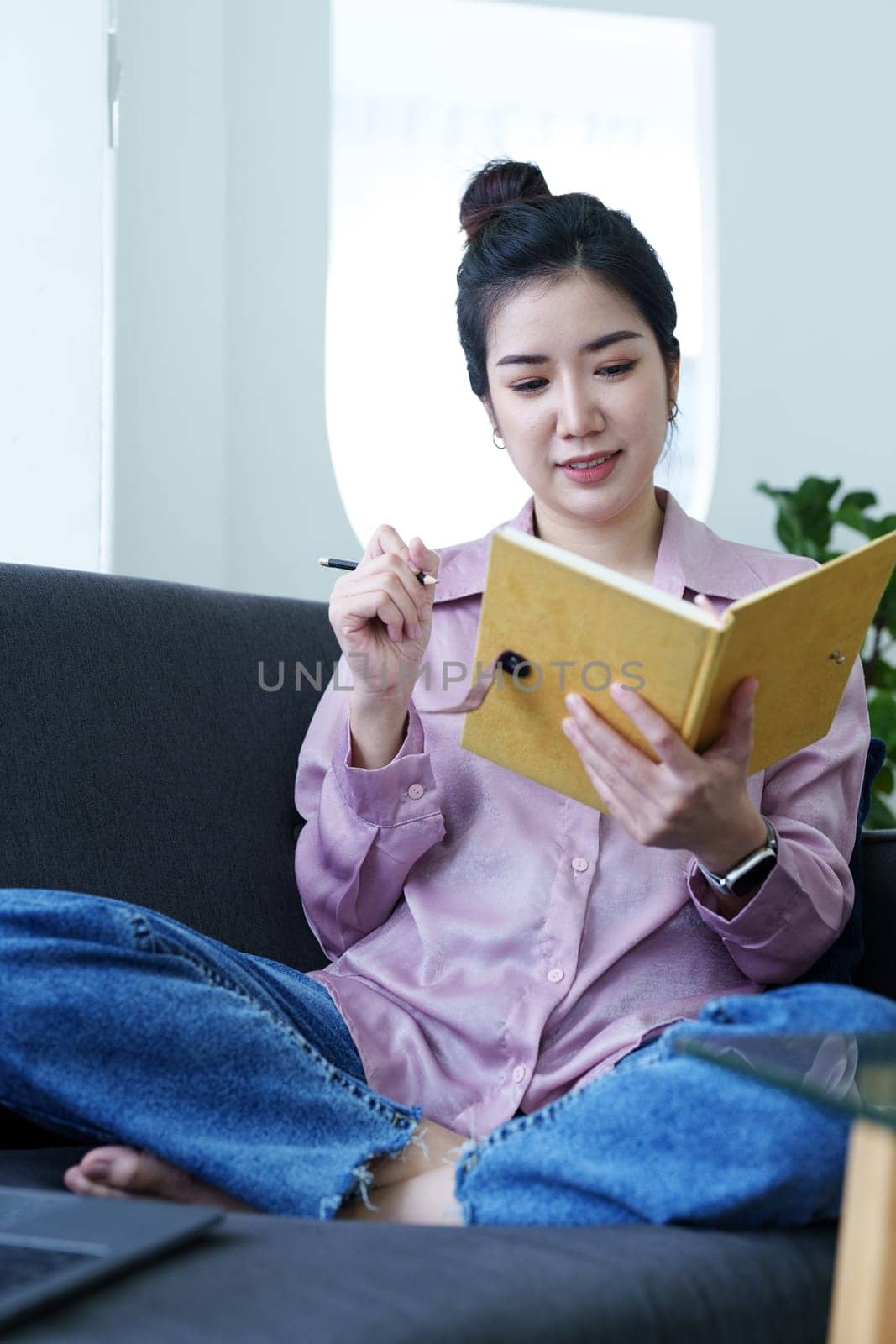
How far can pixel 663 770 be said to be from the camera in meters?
0.99

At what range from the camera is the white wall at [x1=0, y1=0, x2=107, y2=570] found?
1.93 meters

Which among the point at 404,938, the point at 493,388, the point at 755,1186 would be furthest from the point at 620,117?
the point at 755,1186

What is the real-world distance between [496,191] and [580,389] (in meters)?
0.28

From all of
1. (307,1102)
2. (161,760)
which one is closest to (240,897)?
(161,760)

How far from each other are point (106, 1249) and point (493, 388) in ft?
3.05

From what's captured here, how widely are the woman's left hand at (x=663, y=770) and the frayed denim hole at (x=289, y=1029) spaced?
0.27 metres

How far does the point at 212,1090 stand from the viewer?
916mm

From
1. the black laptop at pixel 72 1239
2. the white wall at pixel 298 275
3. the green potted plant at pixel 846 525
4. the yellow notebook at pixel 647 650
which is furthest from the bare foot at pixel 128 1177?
the green potted plant at pixel 846 525

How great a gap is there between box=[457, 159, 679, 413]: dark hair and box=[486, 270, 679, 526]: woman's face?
2 cm

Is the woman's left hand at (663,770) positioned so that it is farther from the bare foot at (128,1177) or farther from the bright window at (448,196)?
the bright window at (448,196)

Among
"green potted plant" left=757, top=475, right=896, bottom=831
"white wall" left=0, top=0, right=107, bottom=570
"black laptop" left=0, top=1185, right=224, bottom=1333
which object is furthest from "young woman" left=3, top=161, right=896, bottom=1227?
"green potted plant" left=757, top=475, right=896, bottom=831

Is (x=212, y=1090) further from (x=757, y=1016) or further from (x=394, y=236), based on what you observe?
(x=394, y=236)

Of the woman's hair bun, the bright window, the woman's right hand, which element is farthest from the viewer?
the bright window

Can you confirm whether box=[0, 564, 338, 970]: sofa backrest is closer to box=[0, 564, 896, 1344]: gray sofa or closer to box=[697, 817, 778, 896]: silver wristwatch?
box=[0, 564, 896, 1344]: gray sofa
